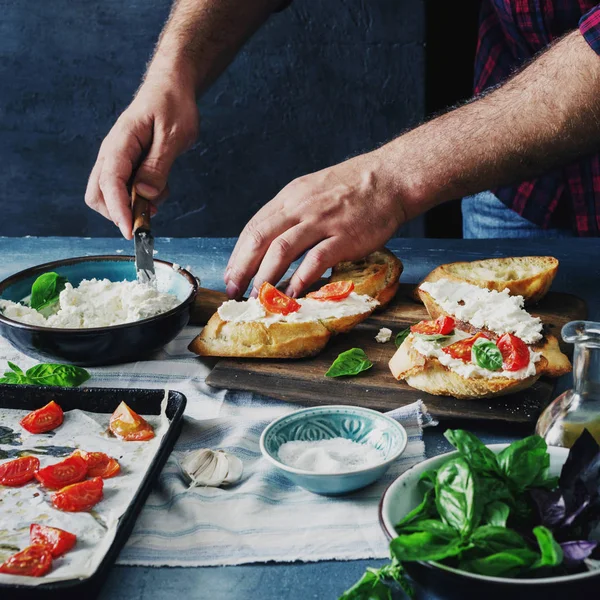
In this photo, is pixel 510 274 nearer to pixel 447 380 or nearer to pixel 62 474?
pixel 447 380

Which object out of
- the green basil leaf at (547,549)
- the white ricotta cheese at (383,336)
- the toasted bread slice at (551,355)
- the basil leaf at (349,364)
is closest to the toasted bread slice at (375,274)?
the white ricotta cheese at (383,336)

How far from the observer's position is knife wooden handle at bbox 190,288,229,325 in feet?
8.28

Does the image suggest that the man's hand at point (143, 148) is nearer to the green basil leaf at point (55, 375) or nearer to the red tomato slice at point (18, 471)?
the green basil leaf at point (55, 375)

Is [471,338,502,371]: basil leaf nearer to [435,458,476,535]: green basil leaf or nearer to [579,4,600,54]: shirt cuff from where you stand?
[435,458,476,535]: green basil leaf

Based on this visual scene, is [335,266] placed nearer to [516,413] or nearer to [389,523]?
[516,413]

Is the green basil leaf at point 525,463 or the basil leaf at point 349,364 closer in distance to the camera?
the green basil leaf at point 525,463

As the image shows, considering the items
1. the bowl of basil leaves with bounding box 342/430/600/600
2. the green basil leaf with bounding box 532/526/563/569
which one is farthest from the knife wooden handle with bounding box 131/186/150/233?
the green basil leaf with bounding box 532/526/563/569

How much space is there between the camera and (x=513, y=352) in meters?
1.89

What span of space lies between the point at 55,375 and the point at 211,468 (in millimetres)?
631

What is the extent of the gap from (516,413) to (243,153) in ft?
11.7

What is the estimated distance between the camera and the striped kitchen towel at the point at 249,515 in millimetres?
1411

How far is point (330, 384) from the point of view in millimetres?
2033

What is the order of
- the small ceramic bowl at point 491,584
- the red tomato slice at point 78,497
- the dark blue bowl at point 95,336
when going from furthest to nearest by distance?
the dark blue bowl at point 95,336 < the red tomato slice at point 78,497 < the small ceramic bowl at point 491,584

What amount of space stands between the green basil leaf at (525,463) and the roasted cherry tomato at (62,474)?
783 millimetres
